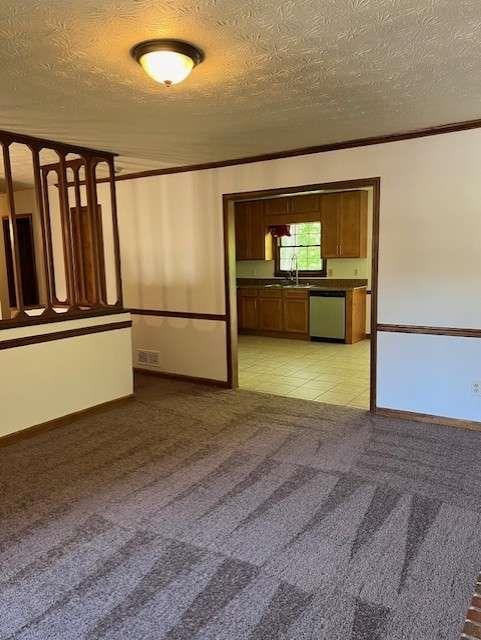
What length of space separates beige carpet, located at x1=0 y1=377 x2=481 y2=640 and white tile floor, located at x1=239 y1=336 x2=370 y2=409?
38.2 inches

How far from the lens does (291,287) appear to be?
7758mm

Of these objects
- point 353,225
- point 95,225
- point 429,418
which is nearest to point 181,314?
point 95,225

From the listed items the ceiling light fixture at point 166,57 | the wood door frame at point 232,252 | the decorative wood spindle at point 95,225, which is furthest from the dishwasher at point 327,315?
the ceiling light fixture at point 166,57

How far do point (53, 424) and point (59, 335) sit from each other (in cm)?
76

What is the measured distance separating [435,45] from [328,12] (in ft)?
2.05

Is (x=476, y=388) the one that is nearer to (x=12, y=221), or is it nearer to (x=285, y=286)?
(x=12, y=221)

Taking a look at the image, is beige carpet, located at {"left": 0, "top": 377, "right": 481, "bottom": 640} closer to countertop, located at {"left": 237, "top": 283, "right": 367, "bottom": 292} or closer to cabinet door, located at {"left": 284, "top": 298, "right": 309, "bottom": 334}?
countertop, located at {"left": 237, "top": 283, "right": 367, "bottom": 292}

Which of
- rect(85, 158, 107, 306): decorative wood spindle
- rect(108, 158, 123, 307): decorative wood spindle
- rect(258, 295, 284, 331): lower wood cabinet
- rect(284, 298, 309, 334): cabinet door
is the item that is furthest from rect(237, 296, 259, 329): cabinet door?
rect(85, 158, 107, 306): decorative wood spindle

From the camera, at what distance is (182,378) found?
17.9 feet

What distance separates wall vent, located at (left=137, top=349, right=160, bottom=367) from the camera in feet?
18.6

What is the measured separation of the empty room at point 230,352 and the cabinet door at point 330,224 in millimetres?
2003

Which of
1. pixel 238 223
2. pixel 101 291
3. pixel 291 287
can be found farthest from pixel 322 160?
pixel 238 223

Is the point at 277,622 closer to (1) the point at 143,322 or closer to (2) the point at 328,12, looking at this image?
(2) the point at 328,12

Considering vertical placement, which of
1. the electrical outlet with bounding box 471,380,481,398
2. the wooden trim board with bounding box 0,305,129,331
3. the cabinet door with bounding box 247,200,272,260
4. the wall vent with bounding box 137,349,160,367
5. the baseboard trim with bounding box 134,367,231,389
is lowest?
the baseboard trim with bounding box 134,367,231,389
